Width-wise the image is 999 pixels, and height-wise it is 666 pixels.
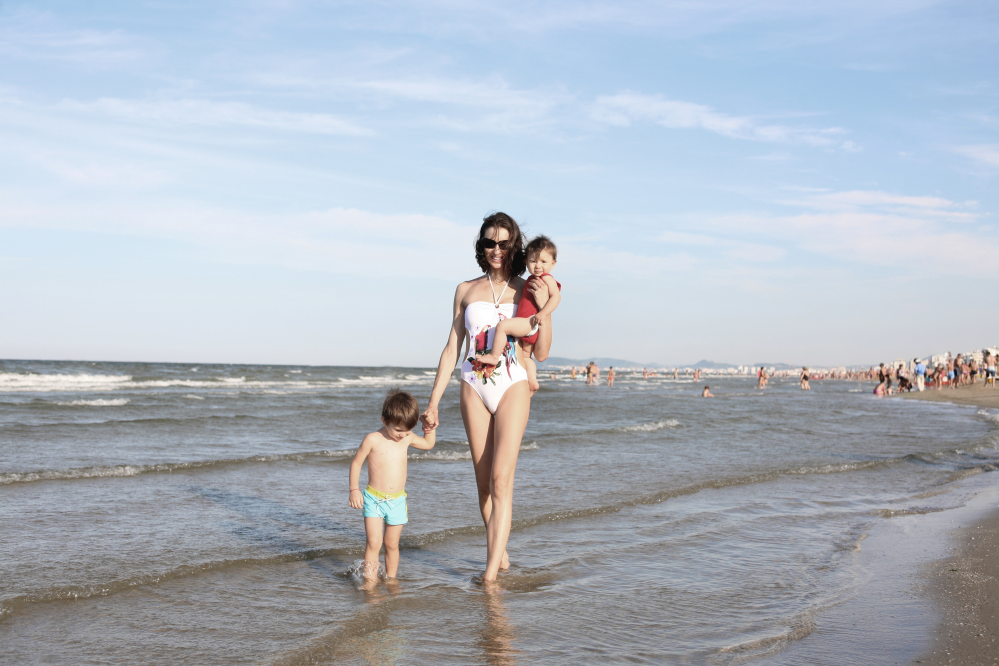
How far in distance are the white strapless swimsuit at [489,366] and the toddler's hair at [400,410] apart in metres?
0.44

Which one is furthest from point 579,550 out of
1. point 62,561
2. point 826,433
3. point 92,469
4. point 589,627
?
point 826,433

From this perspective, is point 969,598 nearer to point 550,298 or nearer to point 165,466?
point 550,298

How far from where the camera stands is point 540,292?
13.3 ft

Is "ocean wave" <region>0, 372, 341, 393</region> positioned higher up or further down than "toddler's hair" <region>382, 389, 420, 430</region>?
further down

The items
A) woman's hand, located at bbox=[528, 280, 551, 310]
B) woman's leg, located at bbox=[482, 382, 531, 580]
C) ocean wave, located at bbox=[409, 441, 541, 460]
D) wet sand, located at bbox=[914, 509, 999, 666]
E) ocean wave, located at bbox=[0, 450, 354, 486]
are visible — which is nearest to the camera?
wet sand, located at bbox=[914, 509, 999, 666]

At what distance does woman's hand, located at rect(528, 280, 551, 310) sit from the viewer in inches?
159

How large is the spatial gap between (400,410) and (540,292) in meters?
1.18

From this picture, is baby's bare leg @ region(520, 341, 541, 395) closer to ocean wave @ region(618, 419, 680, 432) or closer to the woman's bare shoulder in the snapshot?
the woman's bare shoulder

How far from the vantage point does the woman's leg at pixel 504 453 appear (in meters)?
4.29

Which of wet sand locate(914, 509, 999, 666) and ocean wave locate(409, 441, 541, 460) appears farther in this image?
ocean wave locate(409, 441, 541, 460)

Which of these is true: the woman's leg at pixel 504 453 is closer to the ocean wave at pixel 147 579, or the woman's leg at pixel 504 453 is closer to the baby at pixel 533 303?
the baby at pixel 533 303

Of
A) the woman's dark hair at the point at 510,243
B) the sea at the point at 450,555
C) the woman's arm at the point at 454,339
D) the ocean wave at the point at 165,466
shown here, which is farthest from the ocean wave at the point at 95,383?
the woman's dark hair at the point at 510,243

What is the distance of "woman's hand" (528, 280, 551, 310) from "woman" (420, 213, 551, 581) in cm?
16

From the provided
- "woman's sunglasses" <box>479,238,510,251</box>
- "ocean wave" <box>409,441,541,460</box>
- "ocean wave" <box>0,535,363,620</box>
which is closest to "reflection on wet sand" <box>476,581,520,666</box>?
"ocean wave" <box>0,535,363,620</box>
